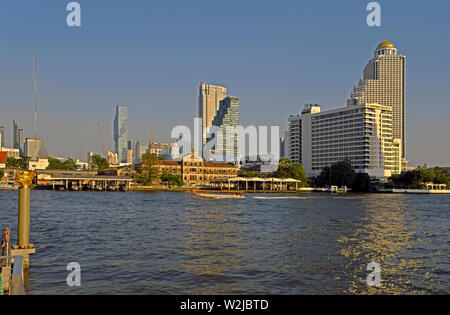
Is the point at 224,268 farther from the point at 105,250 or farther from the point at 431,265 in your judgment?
the point at 431,265

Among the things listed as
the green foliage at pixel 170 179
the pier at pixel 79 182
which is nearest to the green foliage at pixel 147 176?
the green foliage at pixel 170 179

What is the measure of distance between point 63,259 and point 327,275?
1507cm

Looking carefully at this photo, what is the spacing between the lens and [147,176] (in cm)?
17800

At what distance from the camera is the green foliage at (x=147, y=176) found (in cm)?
17762

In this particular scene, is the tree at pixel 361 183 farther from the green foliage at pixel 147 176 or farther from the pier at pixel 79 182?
the pier at pixel 79 182

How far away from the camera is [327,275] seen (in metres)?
21.7

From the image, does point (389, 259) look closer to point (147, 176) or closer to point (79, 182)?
point (147, 176)

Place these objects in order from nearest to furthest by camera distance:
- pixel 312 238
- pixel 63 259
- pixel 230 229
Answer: pixel 63 259 → pixel 312 238 → pixel 230 229

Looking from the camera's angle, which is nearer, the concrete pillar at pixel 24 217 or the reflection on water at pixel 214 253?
the concrete pillar at pixel 24 217

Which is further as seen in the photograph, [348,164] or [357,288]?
[348,164]
